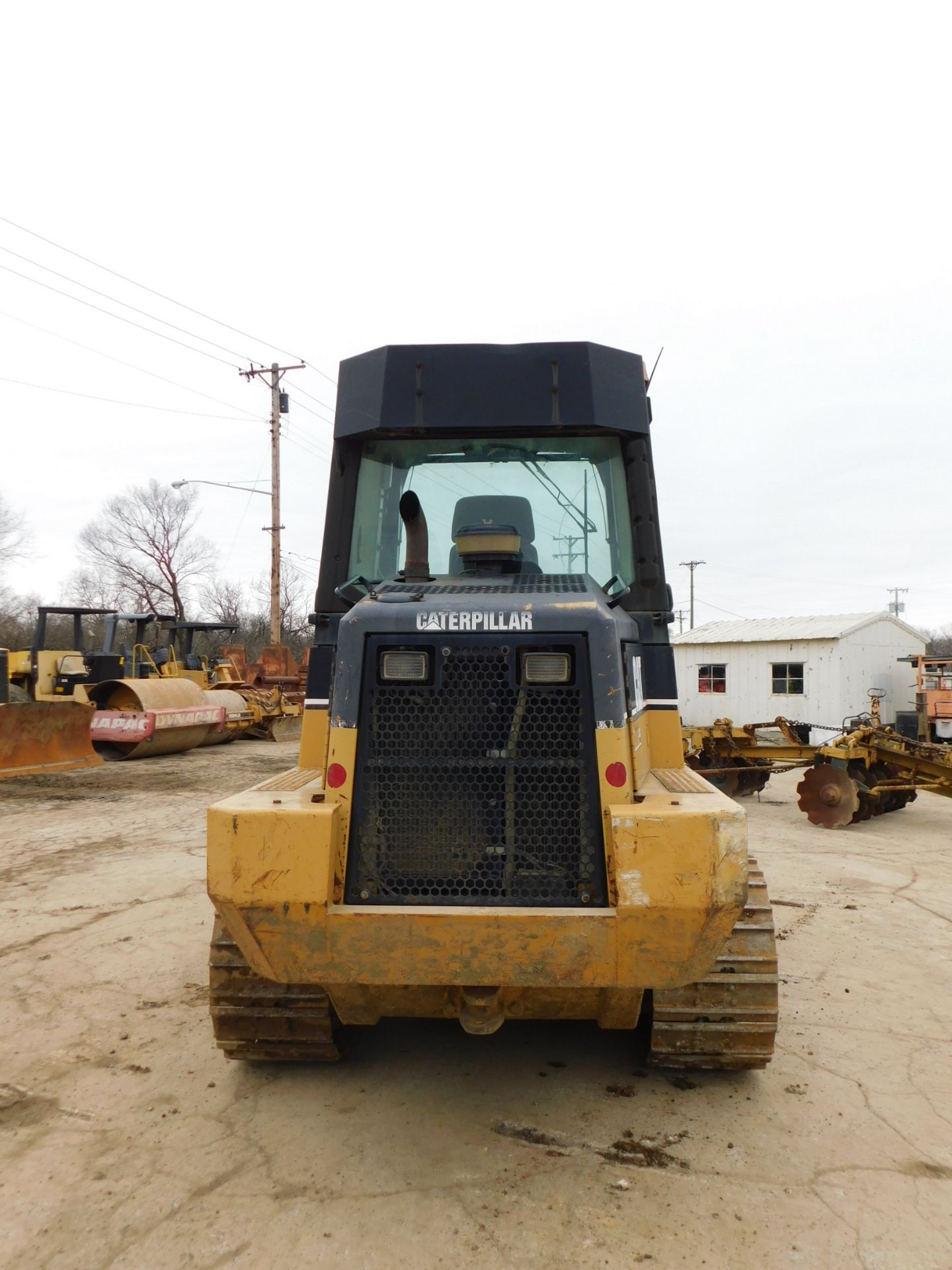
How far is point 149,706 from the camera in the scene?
1414cm

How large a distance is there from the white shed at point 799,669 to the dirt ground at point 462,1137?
17480 millimetres

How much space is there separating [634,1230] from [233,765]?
12103mm

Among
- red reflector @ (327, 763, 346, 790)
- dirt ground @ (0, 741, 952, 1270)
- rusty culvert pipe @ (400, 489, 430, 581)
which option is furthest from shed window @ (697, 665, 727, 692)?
red reflector @ (327, 763, 346, 790)

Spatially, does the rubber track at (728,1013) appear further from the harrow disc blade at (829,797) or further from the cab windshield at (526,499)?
the harrow disc blade at (829,797)

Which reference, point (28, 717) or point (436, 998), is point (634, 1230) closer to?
point (436, 998)

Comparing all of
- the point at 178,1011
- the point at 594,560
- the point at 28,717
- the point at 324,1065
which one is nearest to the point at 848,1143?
the point at 324,1065

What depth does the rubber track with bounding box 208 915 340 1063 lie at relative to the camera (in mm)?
3238

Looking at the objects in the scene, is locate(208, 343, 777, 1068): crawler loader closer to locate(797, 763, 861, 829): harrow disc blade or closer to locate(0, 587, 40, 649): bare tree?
locate(797, 763, 861, 829): harrow disc blade

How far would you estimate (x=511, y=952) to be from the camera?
258 centimetres

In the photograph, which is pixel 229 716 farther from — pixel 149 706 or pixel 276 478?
pixel 276 478

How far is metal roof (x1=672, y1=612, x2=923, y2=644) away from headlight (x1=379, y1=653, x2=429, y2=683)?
2062 centimetres

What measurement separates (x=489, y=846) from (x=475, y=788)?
196 millimetres

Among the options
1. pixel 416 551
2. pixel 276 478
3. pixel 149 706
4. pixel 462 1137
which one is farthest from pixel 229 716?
pixel 462 1137

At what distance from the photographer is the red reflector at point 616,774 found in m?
2.77
